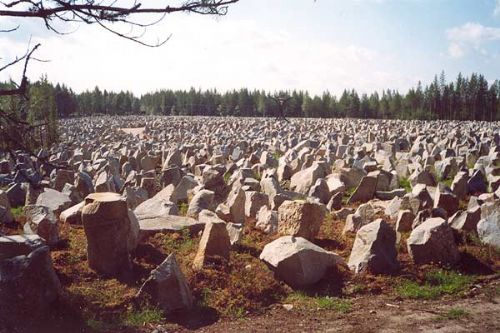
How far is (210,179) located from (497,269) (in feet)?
19.0

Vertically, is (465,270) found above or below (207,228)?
below

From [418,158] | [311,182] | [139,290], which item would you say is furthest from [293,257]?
[418,158]

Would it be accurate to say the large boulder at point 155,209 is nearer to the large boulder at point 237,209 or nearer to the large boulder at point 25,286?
the large boulder at point 237,209

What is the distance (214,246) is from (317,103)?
77571mm

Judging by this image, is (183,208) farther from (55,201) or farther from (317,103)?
(317,103)

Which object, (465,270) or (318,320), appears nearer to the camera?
(318,320)

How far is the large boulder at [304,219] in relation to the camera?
6730mm

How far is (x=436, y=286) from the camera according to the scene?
17.6 feet

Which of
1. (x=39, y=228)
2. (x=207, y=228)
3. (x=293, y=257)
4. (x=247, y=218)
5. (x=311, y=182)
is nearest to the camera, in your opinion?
(x=293, y=257)

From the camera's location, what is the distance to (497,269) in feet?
18.8

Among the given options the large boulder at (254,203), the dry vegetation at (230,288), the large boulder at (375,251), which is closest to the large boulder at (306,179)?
the large boulder at (254,203)

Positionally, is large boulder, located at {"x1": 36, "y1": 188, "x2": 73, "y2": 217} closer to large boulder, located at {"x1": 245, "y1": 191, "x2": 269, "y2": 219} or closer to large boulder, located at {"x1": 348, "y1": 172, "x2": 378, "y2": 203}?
large boulder, located at {"x1": 245, "y1": 191, "x2": 269, "y2": 219}

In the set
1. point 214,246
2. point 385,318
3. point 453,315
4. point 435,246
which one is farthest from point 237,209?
point 453,315

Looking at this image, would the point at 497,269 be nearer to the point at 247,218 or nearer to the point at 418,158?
the point at 247,218
